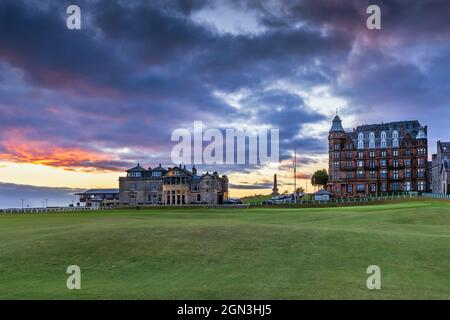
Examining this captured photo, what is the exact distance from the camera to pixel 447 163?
12281cm

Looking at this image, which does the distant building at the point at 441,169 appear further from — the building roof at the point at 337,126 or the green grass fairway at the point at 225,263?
the green grass fairway at the point at 225,263

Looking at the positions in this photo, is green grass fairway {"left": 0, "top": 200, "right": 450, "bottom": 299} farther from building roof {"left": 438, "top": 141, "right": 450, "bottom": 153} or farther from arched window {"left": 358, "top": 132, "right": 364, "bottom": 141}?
arched window {"left": 358, "top": 132, "right": 364, "bottom": 141}

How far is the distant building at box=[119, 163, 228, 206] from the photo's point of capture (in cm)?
15738

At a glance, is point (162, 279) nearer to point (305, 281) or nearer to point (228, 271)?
point (228, 271)

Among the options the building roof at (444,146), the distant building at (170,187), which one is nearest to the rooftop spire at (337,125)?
the building roof at (444,146)

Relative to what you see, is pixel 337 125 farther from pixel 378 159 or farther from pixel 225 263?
pixel 225 263

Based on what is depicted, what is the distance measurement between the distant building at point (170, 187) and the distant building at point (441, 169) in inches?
3034

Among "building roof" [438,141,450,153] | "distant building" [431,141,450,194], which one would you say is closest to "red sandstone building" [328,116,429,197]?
"distant building" [431,141,450,194]

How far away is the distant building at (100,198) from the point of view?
18238cm

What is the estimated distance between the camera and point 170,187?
532 ft

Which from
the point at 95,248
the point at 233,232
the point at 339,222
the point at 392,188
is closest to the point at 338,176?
the point at 392,188

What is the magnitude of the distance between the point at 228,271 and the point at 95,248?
1107 cm

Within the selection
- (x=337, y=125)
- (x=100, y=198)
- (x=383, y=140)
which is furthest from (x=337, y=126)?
(x=100, y=198)
